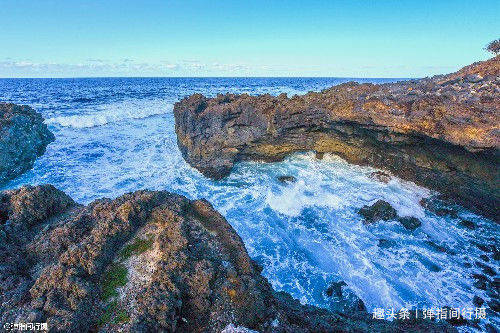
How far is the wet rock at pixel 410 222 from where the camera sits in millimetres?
11227

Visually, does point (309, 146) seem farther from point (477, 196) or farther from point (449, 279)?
point (449, 279)

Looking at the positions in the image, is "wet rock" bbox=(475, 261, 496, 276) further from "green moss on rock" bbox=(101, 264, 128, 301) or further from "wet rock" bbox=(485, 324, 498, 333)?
"green moss on rock" bbox=(101, 264, 128, 301)

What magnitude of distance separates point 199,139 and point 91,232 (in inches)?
499

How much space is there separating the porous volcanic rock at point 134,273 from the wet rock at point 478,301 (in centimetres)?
440

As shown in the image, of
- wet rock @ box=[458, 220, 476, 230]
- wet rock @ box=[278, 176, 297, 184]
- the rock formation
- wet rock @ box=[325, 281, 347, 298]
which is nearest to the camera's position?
wet rock @ box=[325, 281, 347, 298]

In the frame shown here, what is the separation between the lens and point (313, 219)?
38.6 ft

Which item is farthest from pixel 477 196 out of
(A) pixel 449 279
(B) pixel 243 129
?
(B) pixel 243 129

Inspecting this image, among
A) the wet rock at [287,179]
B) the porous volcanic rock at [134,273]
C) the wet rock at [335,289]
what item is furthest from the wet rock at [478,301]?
the wet rock at [287,179]

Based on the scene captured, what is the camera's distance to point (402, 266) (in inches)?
364

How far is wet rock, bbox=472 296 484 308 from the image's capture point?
7.82m

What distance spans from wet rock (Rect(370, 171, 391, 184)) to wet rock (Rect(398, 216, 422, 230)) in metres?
3.47

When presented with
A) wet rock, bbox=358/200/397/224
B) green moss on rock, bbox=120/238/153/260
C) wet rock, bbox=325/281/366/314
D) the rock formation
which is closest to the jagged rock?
the rock formation

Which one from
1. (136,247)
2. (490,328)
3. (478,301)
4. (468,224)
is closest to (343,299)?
(490,328)

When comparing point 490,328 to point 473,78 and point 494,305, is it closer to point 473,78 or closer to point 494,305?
point 494,305
